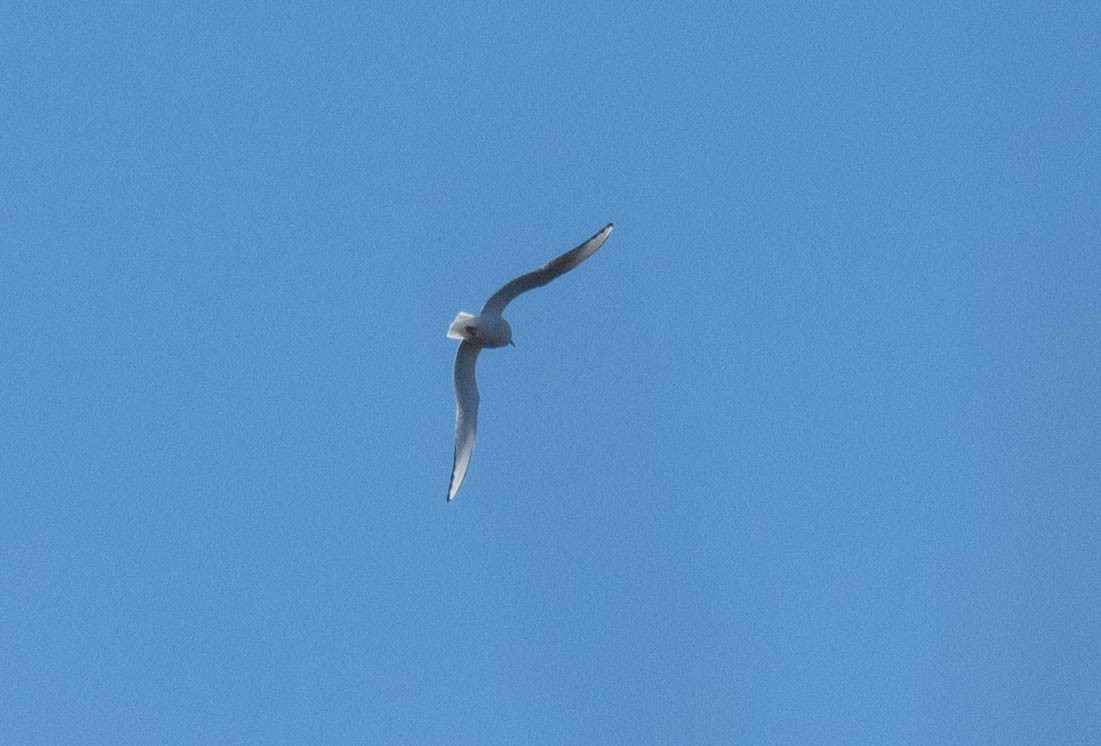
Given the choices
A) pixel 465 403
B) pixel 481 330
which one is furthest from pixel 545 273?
pixel 465 403

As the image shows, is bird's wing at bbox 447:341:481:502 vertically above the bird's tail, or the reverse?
the bird's tail

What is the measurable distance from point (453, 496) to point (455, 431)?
0.97m

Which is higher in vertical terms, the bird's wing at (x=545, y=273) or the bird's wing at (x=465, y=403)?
the bird's wing at (x=545, y=273)

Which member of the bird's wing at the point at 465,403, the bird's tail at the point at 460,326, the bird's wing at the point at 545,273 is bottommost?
the bird's wing at the point at 465,403

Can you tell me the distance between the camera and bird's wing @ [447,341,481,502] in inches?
834

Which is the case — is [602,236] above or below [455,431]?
above

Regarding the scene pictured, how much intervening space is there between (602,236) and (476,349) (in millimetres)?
1822

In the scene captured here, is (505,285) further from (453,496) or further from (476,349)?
(453,496)

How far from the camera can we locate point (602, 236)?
20672mm

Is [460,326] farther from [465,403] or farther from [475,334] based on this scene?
[465,403]

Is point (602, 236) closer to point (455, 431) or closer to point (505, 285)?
point (505, 285)

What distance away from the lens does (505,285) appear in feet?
68.9

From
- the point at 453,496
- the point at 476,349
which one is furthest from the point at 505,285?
the point at 453,496

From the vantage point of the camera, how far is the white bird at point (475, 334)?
20688mm
